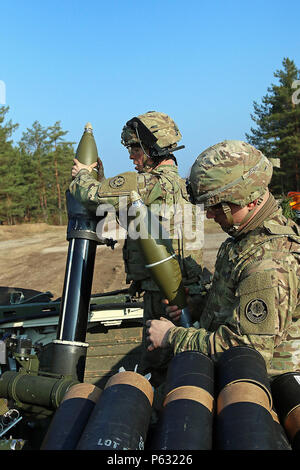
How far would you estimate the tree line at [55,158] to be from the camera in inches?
1189

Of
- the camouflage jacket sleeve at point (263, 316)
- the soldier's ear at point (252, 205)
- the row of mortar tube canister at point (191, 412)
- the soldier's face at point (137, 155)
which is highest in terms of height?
the soldier's face at point (137, 155)

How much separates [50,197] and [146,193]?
1597 inches

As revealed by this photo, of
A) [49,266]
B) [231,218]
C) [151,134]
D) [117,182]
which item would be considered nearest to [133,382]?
[231,218]

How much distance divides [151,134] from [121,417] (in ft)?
8.69

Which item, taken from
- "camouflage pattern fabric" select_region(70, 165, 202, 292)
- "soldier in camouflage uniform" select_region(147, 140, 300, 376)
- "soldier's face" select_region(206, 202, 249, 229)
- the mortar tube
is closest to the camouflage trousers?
"camouflage pattern fabric" select_region(70, 165, 202, 292)

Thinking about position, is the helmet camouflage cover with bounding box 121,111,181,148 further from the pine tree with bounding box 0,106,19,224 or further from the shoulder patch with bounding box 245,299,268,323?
the pine tree with bounding box 0,106,19,224

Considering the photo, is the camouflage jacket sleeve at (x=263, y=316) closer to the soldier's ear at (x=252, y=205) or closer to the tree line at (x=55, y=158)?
the soldier's ear at (x=252, y=205)

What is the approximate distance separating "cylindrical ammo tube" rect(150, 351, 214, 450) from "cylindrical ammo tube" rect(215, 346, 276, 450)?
50mm

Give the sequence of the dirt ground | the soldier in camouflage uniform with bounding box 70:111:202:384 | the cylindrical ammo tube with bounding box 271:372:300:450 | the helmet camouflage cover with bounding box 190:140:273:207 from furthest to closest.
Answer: the dirt ground, the soldier in camouflage uniform with bounding box 70:111:202:384, the helmet camouflage cover with bounding box 190:140:273:207, the cylindrical ammo tube with bounding box 271:372:300:450

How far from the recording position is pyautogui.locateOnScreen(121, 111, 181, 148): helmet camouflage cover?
3.73m

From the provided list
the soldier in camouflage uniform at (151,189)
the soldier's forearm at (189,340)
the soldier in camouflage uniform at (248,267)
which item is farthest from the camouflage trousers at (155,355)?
the soldier's forearm at (189,340)

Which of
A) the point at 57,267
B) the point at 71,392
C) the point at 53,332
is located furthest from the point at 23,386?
the point at 57,267

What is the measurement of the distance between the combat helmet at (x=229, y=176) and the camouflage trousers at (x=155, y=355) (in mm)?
1528

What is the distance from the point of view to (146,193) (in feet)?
11.3
